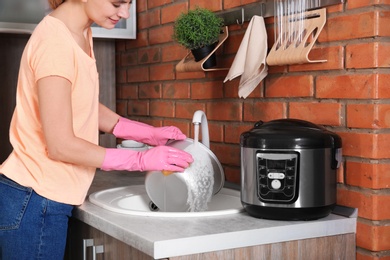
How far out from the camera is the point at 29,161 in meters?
1.60

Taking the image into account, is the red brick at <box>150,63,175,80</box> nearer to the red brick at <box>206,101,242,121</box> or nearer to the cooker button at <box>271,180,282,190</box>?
the red brick at <box>206,101,242,121</box>

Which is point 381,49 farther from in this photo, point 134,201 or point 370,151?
point 134,201

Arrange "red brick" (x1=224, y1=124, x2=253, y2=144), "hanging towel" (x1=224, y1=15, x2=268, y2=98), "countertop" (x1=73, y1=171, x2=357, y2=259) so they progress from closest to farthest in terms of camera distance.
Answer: "countertop" (x1=73, y1=171, x2=357, y2=259)
"hanging towel" (x1=224, y1=15, x2=268, y2=98)
"red brick" (x1=224, y1=124, x2=253, y2=144)

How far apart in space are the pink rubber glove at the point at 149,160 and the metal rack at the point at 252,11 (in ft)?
1.65

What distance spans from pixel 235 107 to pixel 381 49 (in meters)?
0.62

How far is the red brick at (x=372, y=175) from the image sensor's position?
1.42m

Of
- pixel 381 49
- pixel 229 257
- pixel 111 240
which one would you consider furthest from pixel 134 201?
pixel 381 49

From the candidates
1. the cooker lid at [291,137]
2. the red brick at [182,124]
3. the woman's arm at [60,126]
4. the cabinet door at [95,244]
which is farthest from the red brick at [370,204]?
the red brick at [182,124]

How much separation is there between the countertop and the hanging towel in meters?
0.40

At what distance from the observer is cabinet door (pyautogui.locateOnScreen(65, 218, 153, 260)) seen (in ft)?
4.64

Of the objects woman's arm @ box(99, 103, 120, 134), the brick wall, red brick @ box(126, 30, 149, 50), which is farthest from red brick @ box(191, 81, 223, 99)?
red brick @ box(126, 30, 149, 50)

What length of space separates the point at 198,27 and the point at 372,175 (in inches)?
27.8

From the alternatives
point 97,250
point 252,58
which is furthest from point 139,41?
point 97,250

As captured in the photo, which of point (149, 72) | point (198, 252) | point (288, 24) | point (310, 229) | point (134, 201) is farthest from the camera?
point (149, 72)
